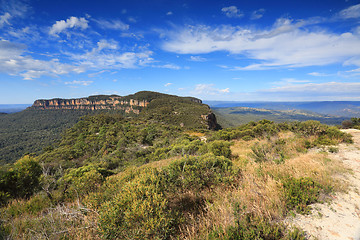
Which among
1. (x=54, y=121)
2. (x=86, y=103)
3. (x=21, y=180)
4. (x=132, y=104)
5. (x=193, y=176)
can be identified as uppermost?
(x=86, y=103)

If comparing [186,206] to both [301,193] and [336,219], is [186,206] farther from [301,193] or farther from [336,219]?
[336,219]

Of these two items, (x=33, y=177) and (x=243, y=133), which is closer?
(x=33, y=177)

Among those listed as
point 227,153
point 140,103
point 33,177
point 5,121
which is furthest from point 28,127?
point 227,153

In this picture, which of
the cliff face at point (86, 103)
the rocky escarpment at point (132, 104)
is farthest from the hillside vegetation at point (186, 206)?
the cliff face at point (86, 103)

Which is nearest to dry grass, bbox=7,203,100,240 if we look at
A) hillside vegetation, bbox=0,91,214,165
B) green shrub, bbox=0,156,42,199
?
green shrub, bbox=0,156,42,199

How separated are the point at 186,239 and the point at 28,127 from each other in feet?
477

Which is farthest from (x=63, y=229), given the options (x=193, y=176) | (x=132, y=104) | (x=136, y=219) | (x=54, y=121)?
(x=54, y=121)

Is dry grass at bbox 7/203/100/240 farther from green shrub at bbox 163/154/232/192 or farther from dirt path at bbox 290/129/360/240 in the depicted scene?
dirt path at bbox 290/129/360/240

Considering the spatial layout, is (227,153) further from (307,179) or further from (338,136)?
(338,136)

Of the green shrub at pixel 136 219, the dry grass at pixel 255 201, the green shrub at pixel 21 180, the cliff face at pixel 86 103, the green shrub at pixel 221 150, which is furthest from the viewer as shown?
the cliff face at pixel 86 103

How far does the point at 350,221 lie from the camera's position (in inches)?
98.5

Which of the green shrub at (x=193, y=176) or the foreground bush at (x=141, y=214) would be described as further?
the green shrub at (x=193, y=176)

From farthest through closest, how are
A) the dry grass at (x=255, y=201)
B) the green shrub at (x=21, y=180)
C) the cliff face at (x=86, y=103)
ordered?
the cliff face at (x=86, y=103), the green shrub at (x=21, y=180), the dry grass at (x=255, y=201)

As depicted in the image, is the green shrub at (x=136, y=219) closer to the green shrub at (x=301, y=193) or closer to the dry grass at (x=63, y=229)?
the dry grass at (x=63, y=229)
